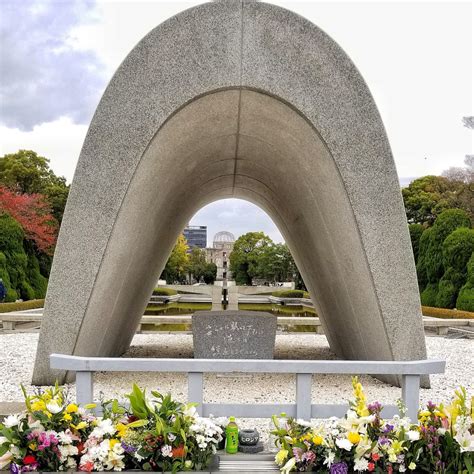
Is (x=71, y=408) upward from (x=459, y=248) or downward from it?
downward

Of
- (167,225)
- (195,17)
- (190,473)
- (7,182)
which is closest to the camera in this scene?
(190,473)

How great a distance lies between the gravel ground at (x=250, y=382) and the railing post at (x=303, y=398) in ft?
4.67

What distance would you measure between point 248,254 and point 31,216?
25.5m

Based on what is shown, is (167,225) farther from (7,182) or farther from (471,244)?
(7,182)

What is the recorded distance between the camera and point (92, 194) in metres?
7.02

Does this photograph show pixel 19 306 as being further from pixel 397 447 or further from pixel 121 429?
pixel 397 447

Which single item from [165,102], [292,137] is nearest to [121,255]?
[165,102]

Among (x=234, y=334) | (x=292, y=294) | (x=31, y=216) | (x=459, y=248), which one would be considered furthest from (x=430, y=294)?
(x=31, y=216)

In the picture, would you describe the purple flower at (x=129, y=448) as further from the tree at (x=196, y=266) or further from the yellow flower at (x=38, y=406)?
the tree at (x=196, y=266)

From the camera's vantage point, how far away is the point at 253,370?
441cm

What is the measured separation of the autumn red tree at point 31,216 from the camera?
26450mm

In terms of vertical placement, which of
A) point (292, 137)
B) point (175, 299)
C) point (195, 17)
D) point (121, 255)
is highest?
point (195, 17)

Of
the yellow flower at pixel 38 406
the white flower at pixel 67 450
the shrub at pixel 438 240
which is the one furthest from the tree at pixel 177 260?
the white flower at pixel 67 450

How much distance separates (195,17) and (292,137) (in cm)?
195
